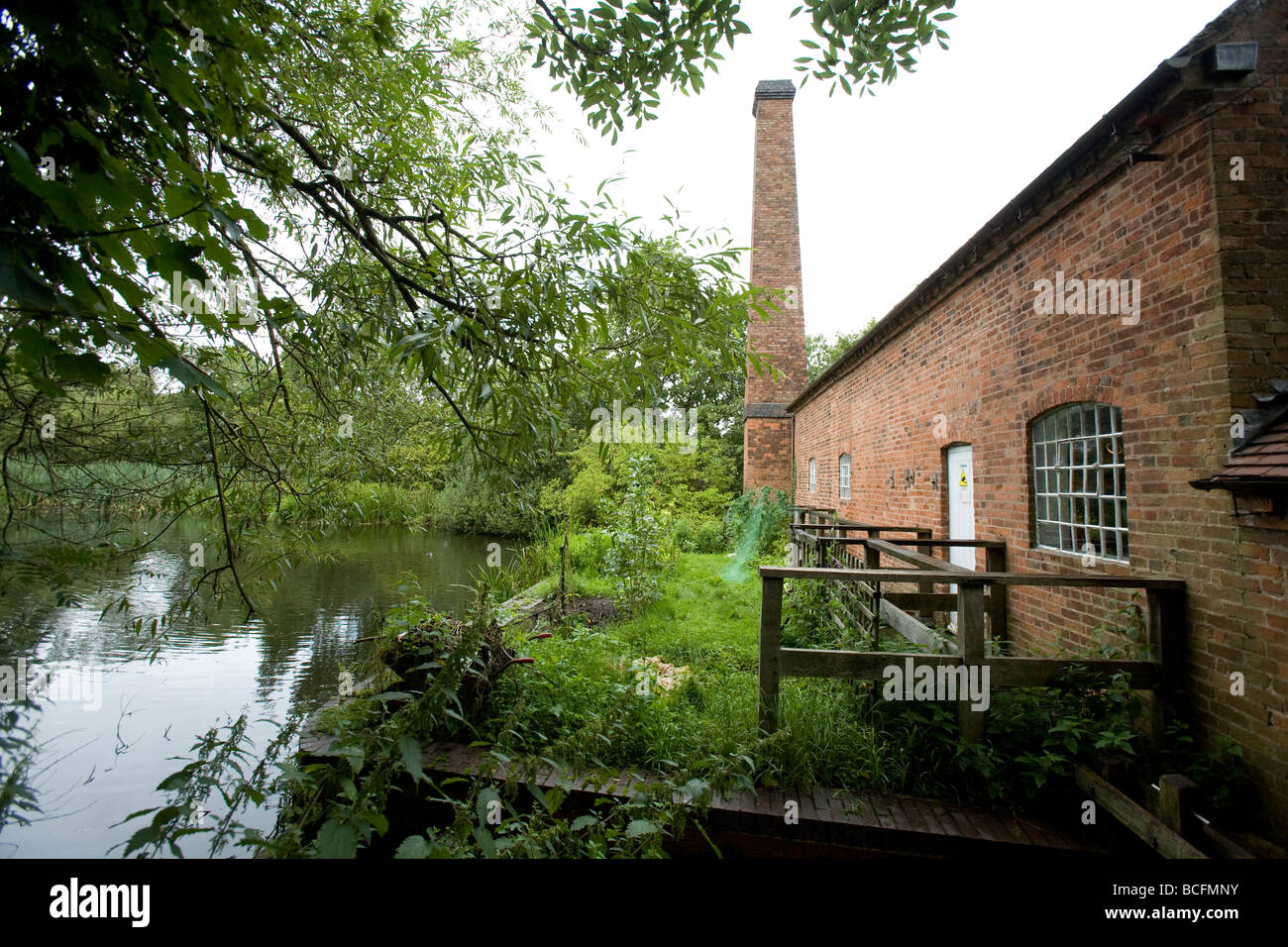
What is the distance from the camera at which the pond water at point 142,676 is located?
4.22 meters

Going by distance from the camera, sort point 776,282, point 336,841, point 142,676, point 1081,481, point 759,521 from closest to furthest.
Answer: point 336,841 → point 1081,481 → point 142,676 → point 759,521 → point 776,282

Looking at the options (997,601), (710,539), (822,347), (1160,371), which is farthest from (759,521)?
(822,347)

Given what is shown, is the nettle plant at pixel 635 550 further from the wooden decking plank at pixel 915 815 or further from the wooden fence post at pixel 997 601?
the wooden decking plank at pixel 915 815

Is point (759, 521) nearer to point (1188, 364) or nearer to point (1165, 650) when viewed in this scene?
point (1165, 650)

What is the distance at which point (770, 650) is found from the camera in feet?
12.5

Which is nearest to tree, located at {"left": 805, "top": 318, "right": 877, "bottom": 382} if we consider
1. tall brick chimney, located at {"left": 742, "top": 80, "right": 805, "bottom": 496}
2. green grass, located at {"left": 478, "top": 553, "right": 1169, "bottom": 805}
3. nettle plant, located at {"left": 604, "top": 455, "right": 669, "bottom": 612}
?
tall brick chimney, located at {"left": 742, "top": 80, "right": 805, "bottom": 496}

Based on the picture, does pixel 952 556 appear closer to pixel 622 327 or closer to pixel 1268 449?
pixel 1268 449

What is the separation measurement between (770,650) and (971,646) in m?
1.15

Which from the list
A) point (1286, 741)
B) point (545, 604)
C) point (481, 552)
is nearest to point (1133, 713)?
point (1286, 741)

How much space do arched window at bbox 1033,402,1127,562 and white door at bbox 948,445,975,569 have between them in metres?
1.07

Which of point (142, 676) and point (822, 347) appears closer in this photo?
point (142, 676)

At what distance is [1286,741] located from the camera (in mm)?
2799

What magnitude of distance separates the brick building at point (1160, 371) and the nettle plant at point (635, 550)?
4002 millimetres

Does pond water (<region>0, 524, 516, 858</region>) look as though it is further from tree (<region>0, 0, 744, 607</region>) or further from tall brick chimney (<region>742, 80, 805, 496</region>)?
tall brick chimney (<region>742, 80, 805, 496</region>)
